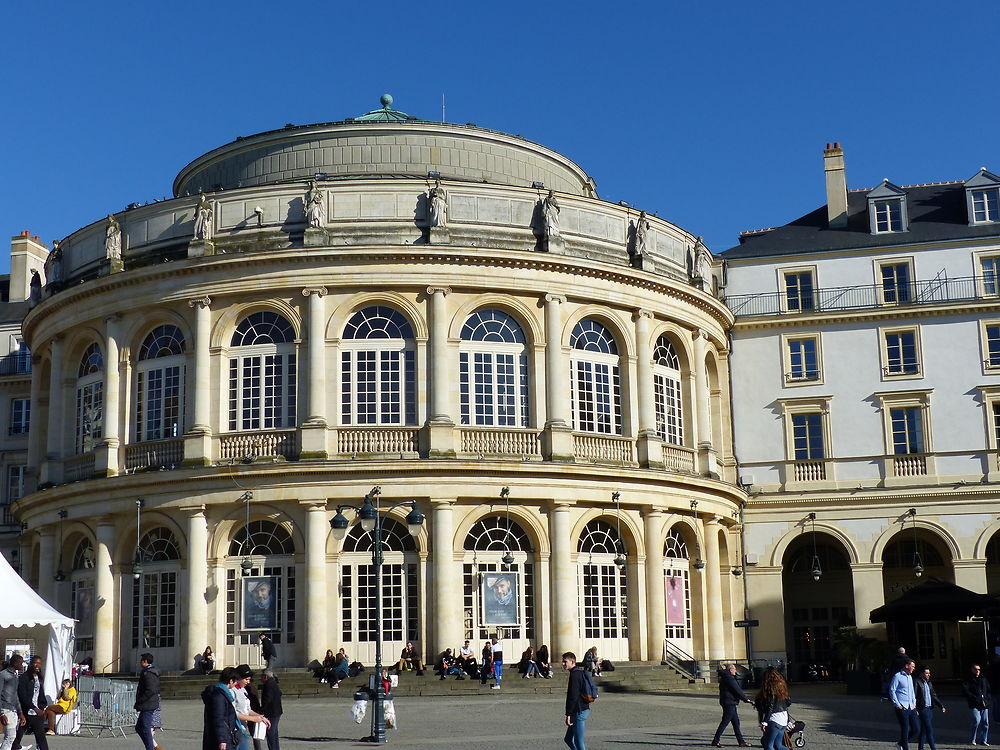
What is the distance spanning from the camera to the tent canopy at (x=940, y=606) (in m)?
38.8

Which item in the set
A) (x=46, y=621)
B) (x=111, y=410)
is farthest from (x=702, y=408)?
(x=46, y=621)

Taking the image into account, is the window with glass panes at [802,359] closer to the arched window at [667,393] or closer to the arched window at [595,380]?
the arched window at [667,393]

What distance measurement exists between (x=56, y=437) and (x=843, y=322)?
1071 inches

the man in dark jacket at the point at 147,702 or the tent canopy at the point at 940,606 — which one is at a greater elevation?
the tent canopy at the point at 940,606

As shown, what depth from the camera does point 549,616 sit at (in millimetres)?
39156

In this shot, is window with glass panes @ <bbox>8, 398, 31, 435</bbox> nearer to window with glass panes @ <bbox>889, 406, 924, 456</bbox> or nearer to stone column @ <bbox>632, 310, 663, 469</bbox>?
stone column @ <bbox>632, 310, 663, 469</bbox>

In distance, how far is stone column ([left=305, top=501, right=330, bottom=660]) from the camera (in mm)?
37594

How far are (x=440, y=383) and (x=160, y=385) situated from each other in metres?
8.83

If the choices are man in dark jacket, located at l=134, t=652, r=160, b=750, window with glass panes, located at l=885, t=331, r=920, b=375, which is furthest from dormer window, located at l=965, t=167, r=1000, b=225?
man in dark jacket, located at l=134, t=652, r=160, b=750

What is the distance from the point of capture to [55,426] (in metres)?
44.1

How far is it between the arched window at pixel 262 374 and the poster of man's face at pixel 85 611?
724cm

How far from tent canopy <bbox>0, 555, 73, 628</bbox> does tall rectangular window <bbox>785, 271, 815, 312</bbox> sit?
2927 cm

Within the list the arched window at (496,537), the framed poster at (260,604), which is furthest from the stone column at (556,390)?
the framed poster at (260,604)

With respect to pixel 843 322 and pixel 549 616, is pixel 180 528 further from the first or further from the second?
pixel 843 322
